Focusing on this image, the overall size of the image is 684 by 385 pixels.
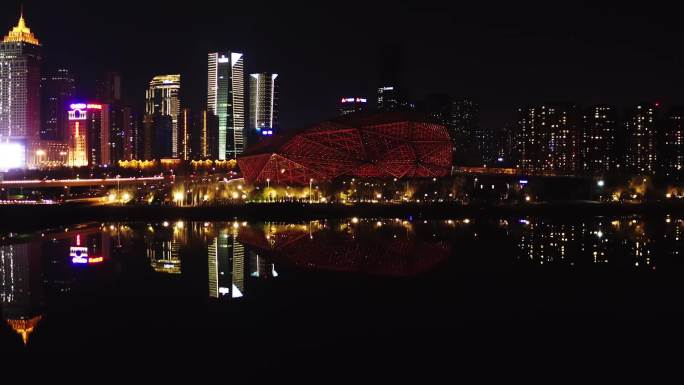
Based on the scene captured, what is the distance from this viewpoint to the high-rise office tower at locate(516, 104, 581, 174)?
133 meters

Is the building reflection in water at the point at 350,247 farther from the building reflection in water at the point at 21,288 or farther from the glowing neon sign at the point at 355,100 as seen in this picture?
the glowing neon sign at the point at 355,100

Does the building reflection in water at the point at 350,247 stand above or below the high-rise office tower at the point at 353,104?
below

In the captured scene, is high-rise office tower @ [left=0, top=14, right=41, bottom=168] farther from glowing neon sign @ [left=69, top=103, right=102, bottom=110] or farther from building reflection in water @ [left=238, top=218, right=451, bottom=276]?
building reflection in water @ [left=238, top=218, right=451, bottom=276]

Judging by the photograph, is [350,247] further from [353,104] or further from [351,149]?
[353,104]

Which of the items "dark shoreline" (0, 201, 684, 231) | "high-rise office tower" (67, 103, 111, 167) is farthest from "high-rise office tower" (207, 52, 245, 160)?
"dark shoreline" (0, 201, 684, 231)

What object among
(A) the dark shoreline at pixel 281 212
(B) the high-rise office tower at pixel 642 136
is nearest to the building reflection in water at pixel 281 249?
(A) the dark shoreline at pixel 281 212

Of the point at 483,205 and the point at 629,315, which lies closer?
the point at 629,315

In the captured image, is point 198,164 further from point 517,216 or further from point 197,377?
point 197,377

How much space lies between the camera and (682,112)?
12581 cm

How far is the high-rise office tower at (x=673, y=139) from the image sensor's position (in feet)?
409

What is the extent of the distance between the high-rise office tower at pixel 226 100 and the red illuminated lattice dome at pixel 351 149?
117m

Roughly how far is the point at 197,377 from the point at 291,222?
3645 cm

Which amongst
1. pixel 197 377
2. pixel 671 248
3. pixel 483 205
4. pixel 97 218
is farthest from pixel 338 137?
pixel 197 377

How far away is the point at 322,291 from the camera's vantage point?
22812 mm
